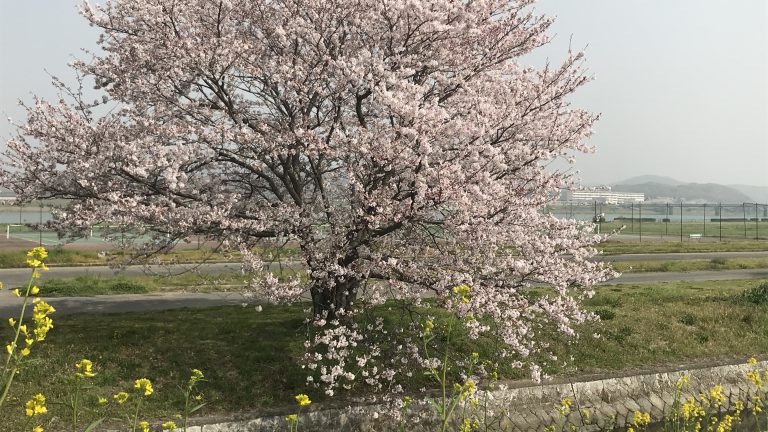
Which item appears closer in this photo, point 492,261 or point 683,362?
point 492,261

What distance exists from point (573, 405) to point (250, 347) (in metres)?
7.29

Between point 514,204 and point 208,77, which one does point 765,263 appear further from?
point 208,77

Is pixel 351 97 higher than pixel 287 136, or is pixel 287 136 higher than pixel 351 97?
pixel 351 97

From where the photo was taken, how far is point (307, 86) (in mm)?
11508

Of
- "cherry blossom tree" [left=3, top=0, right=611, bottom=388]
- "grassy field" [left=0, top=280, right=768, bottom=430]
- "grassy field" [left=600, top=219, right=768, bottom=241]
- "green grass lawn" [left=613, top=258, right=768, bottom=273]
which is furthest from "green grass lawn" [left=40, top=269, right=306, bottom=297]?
"grassy field" [left=600, top=219, right=768, bottom=241]

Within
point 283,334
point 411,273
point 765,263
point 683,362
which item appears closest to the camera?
point 411,273

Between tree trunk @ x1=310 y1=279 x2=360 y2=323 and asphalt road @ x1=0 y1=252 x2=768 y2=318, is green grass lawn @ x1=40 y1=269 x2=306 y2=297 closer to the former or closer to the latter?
asphalt road @ x1=0 y1=252 x2=768 y2=318

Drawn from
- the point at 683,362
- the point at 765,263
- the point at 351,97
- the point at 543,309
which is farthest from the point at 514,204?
the point at 765,263

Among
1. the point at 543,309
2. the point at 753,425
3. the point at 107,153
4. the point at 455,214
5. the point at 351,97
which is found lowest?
the point at 753,425

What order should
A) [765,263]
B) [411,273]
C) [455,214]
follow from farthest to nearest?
[765,263] → [411,273] → [455,214]

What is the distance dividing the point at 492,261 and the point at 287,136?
4.53 meters

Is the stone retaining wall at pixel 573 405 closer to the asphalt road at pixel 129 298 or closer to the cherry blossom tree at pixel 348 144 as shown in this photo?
the cherry blossom tree at pixel 348 144

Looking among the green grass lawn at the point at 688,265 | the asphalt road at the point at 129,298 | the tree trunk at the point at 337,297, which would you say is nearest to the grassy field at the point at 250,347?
the tree trunk at the point at 337,297

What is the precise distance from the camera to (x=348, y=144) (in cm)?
1055
